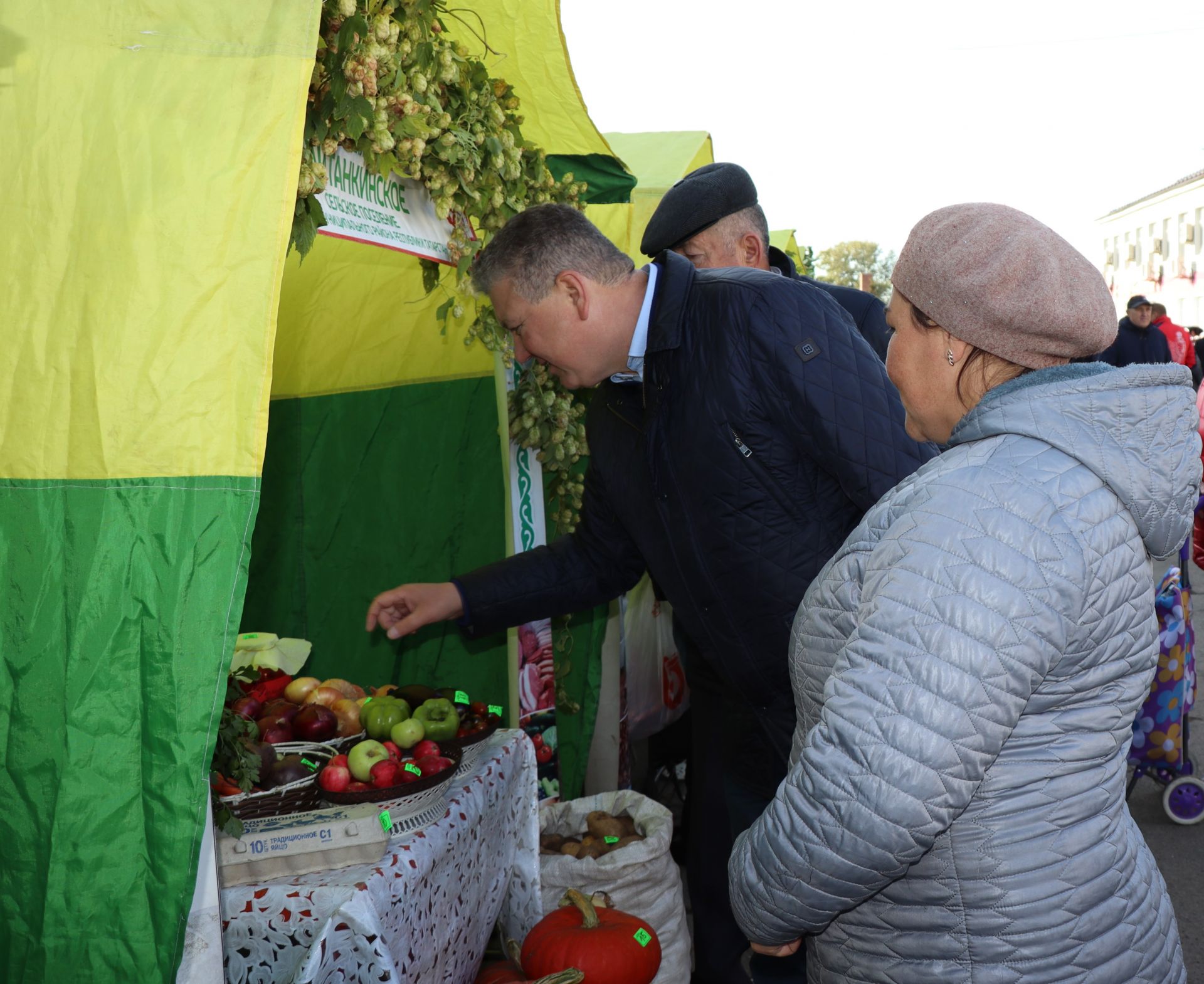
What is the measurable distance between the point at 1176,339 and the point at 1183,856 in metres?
9.67

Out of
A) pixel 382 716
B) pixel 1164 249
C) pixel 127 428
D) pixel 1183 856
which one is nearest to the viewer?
pixel 127 428

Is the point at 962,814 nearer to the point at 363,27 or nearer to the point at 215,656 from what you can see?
the point at 215,656

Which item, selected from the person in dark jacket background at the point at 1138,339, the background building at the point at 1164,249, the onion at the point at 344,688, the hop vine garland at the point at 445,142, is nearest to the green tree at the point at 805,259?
the person in dark jacket background at the point at 1138,339

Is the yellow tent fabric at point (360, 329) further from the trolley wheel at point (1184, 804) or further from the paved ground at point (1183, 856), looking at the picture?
the trolley wheel at point (1184, 804)

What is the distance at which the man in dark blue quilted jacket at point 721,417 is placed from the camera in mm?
2500

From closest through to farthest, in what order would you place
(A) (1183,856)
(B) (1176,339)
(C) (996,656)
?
1. (C) (996,656)
2. (A) (1183,856)
3. (B) (1176,339)

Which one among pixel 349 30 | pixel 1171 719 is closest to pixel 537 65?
pixel 349 30

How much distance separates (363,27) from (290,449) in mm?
2487

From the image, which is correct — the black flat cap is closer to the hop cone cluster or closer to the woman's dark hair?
the hop cone cluster

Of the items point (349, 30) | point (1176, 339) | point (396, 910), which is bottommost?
point (396, 910)

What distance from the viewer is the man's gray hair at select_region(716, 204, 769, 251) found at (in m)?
3.60

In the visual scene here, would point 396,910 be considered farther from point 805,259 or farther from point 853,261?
point 853,261

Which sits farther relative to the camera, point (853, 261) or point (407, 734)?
point (853, 261)

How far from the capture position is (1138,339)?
36.3ft
